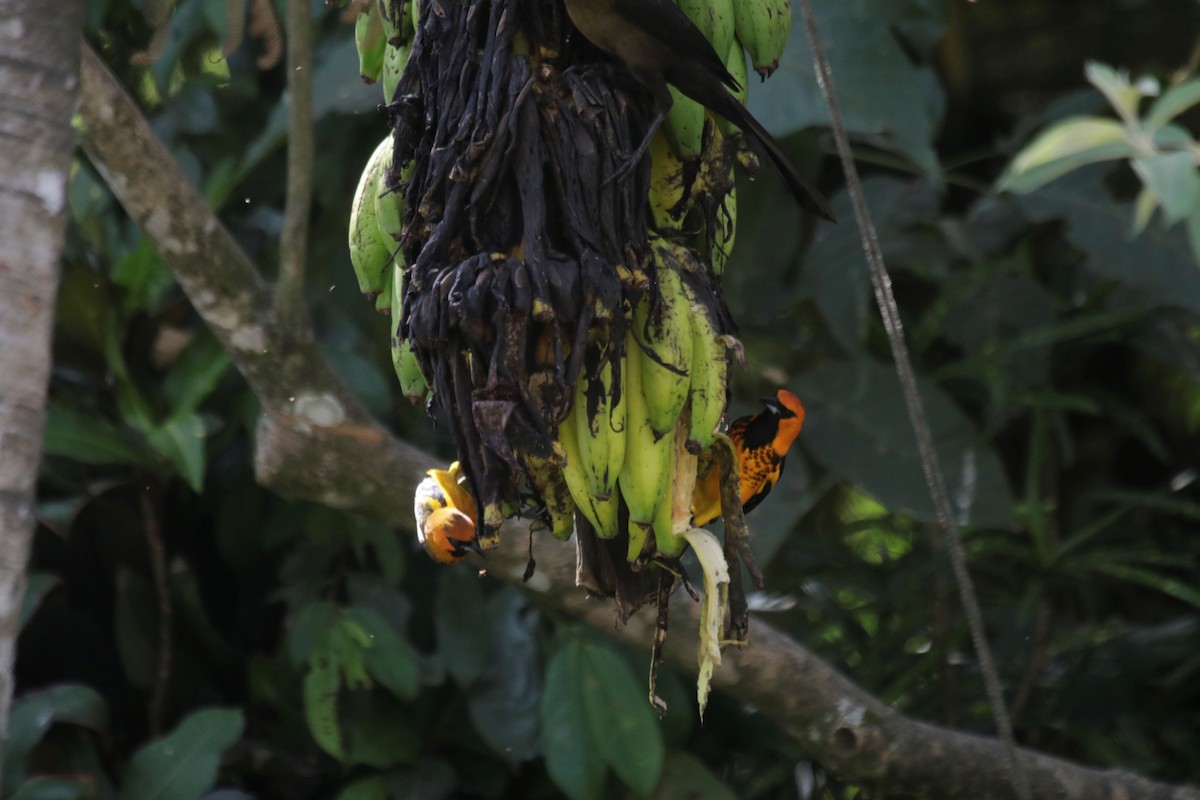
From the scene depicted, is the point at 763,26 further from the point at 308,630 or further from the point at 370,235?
the point at 308,630

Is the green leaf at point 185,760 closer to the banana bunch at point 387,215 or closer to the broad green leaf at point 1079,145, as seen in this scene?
the banana bunch at point 387,215

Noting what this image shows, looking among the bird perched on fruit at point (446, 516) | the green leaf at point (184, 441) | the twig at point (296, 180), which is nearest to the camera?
the bird perched on fruit at point (446, 516)

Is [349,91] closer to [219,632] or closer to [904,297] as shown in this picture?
[219,632]

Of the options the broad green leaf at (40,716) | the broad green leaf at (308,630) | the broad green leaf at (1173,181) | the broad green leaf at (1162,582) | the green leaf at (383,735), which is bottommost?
the green leaf at (383,735)

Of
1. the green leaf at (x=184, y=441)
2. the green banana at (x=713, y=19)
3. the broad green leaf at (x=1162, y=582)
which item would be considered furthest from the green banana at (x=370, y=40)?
the broad green leaf at (x=1162, y=582)

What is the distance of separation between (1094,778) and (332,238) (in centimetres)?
132

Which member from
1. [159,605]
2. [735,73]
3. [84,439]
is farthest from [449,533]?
[159,605]

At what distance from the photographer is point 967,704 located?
2.25 meters

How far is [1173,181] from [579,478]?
54 centimetres

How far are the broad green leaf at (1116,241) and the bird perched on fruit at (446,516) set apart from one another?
4.30ft

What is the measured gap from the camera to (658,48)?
767 millimetres

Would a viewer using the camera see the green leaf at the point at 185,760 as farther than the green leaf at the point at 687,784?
No

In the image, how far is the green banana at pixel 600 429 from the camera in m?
0.77

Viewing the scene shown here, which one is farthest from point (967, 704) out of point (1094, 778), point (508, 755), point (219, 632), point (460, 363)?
point (460, 363)
